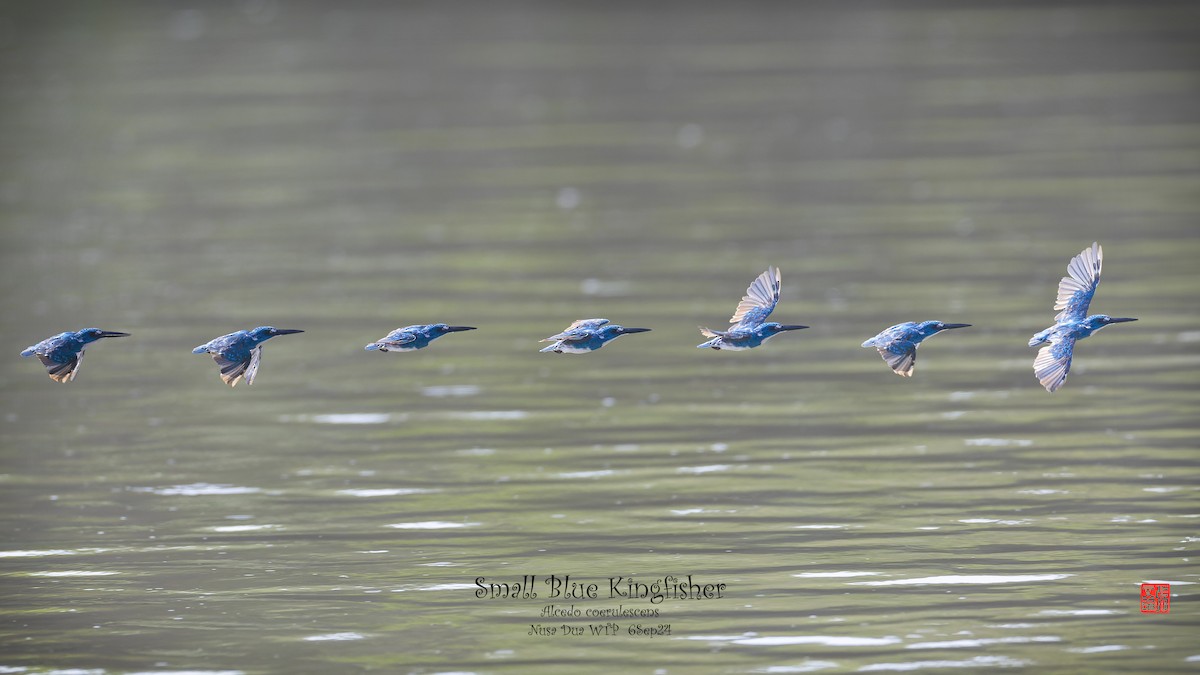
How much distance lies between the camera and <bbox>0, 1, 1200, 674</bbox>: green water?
10461mm

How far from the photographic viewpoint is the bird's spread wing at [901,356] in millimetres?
7918

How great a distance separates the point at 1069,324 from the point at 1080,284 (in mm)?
304

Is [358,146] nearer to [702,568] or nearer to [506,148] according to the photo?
[506,148]

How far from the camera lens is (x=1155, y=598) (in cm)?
1027

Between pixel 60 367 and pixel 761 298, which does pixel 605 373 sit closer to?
pixel 761 298

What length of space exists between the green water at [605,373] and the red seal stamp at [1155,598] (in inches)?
5.3

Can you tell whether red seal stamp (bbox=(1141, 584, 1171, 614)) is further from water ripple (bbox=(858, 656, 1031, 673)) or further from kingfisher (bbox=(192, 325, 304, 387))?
kingfisher (bbox=(192, 325, 304, 387))

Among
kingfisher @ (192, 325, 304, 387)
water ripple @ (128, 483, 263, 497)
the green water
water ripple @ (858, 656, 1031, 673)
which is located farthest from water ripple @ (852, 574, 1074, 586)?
water ripple @ (128, 483, 263, 497)

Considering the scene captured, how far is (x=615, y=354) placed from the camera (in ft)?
57.4

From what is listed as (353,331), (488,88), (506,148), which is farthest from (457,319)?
(488,88)

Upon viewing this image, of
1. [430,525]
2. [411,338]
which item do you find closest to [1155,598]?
[430,525]

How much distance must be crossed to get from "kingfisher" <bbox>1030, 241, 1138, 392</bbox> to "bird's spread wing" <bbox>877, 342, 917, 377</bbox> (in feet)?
1.65

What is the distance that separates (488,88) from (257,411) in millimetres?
18876

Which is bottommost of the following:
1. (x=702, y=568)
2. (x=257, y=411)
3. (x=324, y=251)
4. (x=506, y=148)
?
(x=702, y=568)
